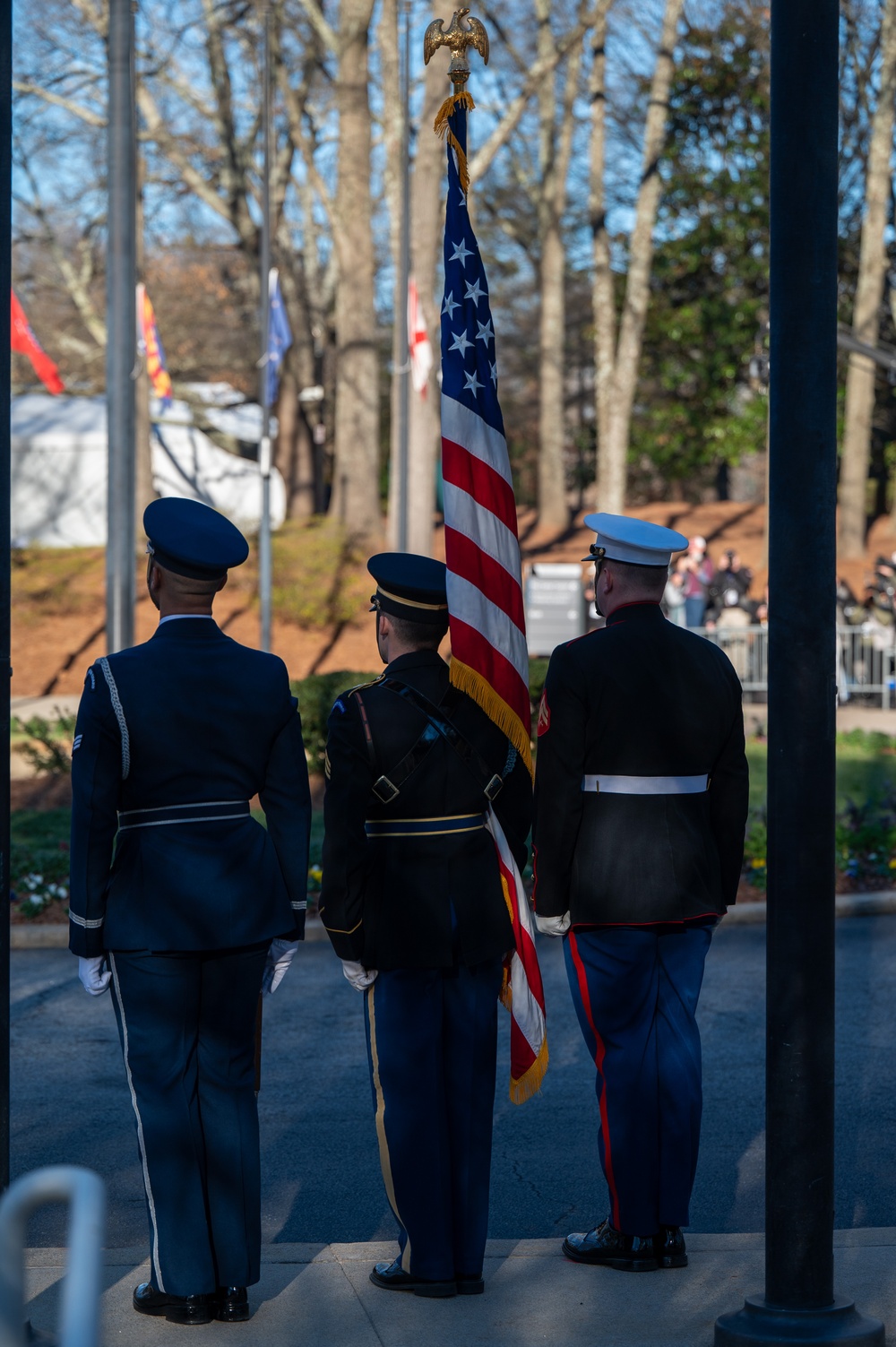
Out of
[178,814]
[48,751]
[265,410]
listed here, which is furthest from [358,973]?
[265,410]

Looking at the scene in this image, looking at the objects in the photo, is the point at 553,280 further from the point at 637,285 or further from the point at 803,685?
the point at 803,685

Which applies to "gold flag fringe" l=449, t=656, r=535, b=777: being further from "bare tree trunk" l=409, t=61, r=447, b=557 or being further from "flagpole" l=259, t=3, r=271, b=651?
"bare tree trunk" l=409, t=61, r=447, b=557

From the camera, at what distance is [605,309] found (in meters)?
32.8

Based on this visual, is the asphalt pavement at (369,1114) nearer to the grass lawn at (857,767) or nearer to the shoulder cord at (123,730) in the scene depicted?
the shoulder cord at (123,730)

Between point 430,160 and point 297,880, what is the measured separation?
2265cm

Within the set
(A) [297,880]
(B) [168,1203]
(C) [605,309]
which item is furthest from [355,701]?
(C) [605,309]

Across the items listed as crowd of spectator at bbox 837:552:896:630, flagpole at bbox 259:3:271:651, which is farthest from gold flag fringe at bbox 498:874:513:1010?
crowd of spectator at bbox 837:552:896:630

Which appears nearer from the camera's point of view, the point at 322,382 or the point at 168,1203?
the point at 168,1203

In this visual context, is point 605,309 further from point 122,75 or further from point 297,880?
point 297,880

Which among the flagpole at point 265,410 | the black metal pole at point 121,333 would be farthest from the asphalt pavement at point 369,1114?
the flagpole at point 265,410

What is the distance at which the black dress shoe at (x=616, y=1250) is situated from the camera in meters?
4.44

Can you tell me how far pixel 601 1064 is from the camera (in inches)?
181

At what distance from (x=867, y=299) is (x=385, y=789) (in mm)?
31696

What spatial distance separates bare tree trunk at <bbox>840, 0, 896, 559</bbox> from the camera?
108 feet
